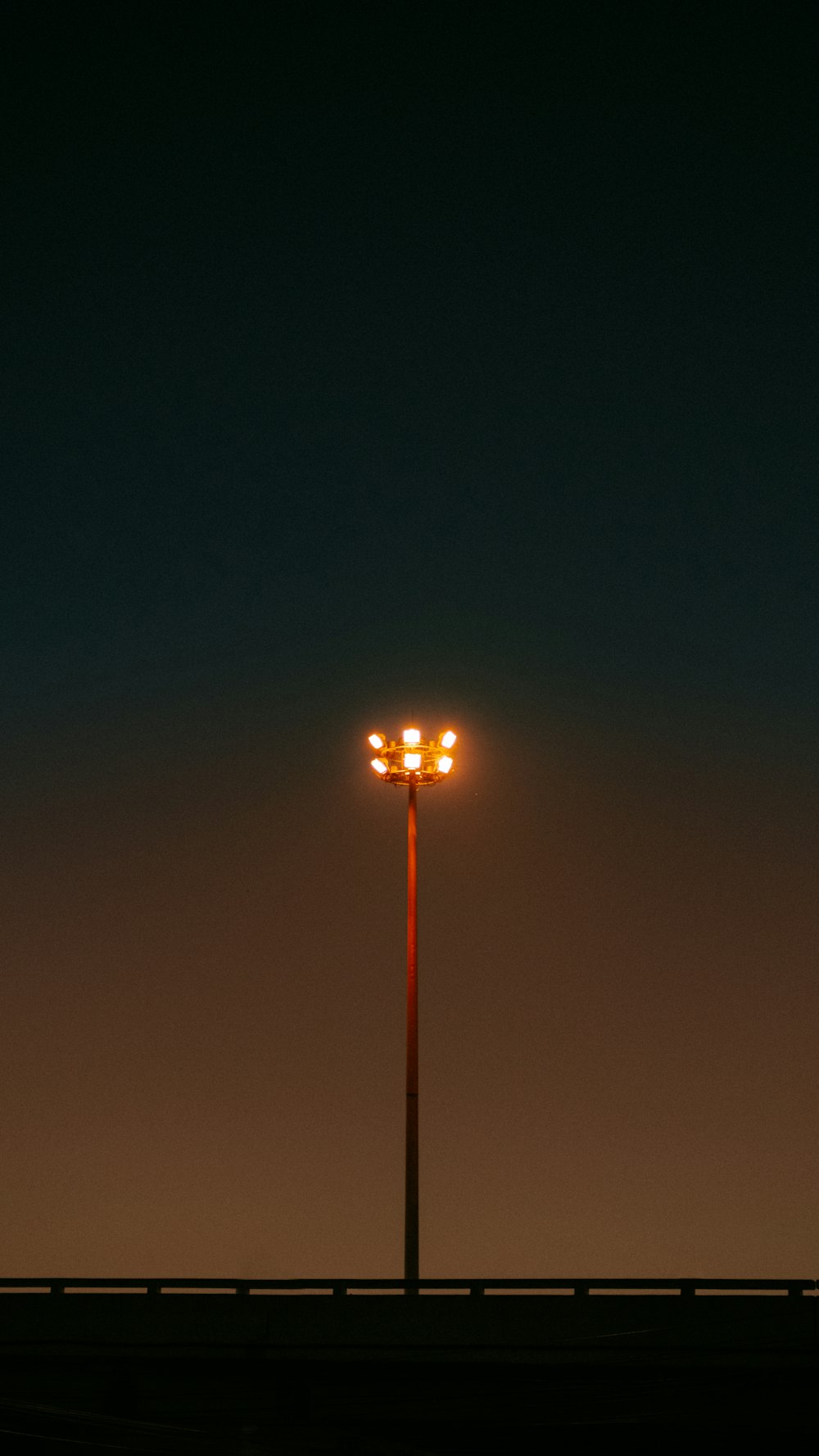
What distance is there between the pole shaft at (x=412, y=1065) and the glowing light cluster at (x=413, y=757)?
0.72ft

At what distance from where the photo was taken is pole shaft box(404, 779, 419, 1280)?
2150cm

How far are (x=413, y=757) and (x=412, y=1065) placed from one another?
15.5ft

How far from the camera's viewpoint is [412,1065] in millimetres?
22391

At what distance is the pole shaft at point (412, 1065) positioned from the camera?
21.5m
